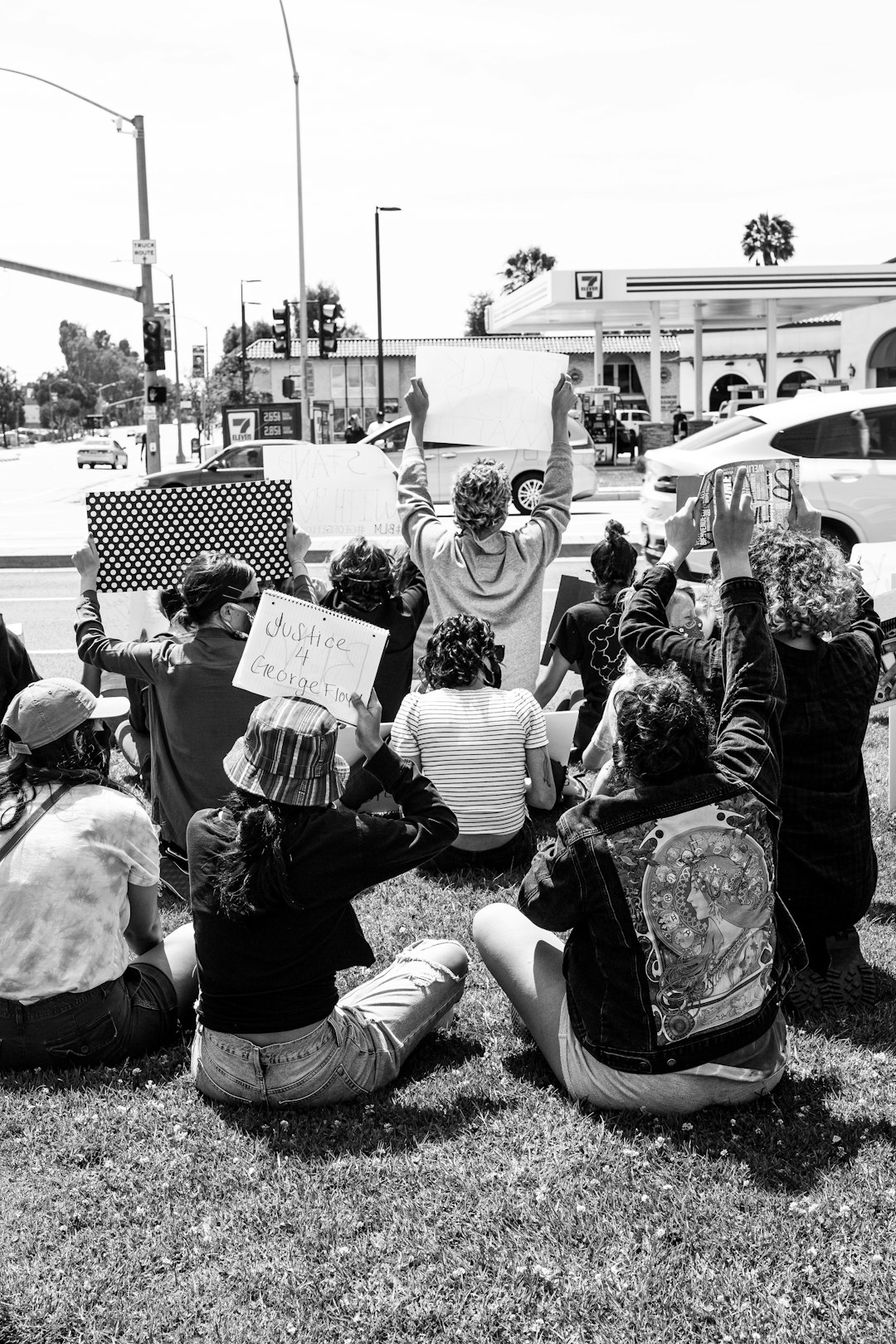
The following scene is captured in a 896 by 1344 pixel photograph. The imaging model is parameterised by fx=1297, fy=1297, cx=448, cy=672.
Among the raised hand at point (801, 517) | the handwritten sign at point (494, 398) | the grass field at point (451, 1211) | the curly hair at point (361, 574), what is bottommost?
the grass field at point (451, 1211)

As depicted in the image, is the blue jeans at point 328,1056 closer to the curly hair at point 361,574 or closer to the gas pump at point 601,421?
the curly hair at point 361,574

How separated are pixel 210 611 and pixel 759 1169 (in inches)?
112

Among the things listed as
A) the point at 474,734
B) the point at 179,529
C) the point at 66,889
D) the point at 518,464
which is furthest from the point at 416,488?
the point at 518,464

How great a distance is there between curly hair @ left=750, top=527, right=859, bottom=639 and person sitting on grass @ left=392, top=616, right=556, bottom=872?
134cm

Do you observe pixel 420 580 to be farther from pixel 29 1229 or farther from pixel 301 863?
pixel 29 1229

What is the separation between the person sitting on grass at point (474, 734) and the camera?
5.04 metres

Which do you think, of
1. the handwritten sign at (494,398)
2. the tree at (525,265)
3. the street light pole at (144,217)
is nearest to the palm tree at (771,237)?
the tree at (525,265)

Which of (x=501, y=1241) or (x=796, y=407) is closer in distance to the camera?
(x=501, y=1241)

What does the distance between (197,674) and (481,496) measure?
131 cm

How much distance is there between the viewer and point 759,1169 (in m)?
3.17

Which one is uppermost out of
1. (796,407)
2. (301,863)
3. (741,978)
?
(796,407)

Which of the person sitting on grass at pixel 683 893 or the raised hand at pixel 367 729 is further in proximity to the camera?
the raised hand at pixel 367 729

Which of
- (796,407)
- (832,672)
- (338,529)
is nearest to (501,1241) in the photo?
(832,672)

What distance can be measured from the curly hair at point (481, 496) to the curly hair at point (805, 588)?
1.39 metres
